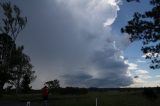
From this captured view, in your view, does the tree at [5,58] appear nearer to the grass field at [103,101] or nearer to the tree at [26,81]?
the grass field at [103,101]

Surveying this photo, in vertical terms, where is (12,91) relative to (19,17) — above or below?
below

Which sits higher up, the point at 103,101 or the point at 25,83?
the point at 25,83

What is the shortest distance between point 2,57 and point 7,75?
7020 millimetres

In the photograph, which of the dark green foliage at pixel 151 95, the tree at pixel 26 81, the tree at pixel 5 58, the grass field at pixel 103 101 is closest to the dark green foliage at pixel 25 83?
the tree at pixel 26 81

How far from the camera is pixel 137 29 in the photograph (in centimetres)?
3478

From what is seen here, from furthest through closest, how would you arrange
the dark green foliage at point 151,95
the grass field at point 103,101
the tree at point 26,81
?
the tree at point 26,81 < the dark green foliage at point 151,95 < the grass field at point 103,101

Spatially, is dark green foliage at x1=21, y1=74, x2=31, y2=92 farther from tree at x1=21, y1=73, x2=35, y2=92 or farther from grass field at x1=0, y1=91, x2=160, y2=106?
grass field at x1=0, y1=91, x2=160, y2=106

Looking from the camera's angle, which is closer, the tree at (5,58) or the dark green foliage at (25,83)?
the tree at (5,58)

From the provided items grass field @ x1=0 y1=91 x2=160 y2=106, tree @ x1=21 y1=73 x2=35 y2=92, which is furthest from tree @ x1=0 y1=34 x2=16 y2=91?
tree @ x1=21 y1=73 x2=35 y2=92

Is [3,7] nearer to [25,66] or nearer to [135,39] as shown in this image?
[25,66]

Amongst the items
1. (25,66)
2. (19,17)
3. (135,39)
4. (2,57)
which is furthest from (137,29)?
(25,66)

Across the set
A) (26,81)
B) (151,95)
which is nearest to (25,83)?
(26,81)

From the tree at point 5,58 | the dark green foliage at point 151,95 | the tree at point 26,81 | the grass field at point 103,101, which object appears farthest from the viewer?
the tree at point 26,81

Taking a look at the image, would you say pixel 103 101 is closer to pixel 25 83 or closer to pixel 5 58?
pixel 5 58
